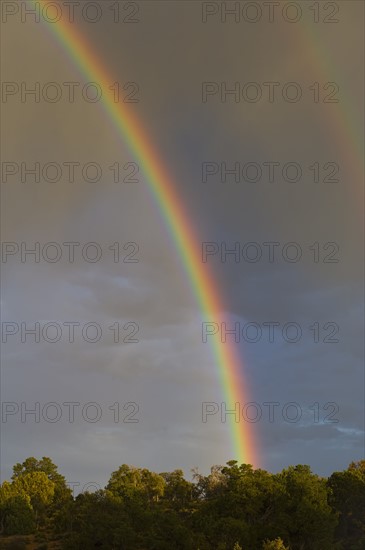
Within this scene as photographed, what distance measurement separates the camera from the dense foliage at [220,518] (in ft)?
262

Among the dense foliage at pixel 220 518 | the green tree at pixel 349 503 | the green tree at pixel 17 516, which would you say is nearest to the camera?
the dense foliage at pixel 220 518

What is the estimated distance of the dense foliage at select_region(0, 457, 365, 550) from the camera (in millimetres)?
80000

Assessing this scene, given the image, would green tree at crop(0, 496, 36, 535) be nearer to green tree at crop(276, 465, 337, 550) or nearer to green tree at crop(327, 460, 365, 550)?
green tree at crop(276, 465, 337, 550)

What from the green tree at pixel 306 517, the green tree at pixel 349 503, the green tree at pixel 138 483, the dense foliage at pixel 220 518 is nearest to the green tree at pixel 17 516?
the dense foliage at pixel 220 518

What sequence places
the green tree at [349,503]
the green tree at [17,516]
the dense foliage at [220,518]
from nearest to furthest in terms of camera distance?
1. the dense foliage at [220,518]
2. the green tree at [349,503]
3. the green tree at [17,516]

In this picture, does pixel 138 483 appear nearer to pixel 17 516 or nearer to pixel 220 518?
pixel 17 516

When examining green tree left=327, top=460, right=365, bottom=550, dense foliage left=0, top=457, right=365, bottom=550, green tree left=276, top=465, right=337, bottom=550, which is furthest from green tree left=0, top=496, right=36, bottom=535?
green tree left=327, top=460, right=365, bottom=550

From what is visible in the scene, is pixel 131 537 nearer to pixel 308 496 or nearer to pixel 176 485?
pixel 308 496

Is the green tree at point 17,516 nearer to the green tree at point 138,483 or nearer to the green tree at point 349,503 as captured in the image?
the green tree at point 138,483

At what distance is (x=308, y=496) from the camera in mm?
82438

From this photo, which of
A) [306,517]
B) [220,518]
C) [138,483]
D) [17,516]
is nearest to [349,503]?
[306,517]

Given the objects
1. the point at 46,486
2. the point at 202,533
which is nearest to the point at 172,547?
the point at 202,533

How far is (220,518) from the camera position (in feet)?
276

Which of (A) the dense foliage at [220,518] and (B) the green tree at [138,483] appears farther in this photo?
(B) the green tree at [138,483]
